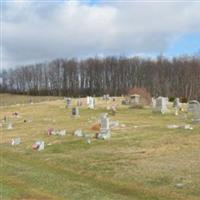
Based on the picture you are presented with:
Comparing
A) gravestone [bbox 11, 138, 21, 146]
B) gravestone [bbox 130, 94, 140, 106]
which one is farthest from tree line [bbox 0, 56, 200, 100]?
gravestone [bbox 11, 138, 21, 146]

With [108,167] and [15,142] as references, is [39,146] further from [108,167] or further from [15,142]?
[108,167]

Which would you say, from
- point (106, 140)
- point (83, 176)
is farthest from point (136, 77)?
point (83, 176)

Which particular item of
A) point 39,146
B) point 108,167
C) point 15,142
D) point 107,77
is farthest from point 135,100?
point 107,77

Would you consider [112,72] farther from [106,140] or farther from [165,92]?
[106,140]

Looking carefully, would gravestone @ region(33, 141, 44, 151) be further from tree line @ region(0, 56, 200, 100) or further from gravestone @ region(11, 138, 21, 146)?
tree line @ region(0, 56, 200, 100)

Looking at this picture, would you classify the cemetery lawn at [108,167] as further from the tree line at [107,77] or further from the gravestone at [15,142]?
the tree line at [107,77]

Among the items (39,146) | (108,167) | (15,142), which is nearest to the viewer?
(108,167)

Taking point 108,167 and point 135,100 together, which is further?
point 135,100

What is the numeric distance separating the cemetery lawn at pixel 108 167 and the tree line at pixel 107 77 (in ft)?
299

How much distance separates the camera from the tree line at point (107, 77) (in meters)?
136

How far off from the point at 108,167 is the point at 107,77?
13933cm

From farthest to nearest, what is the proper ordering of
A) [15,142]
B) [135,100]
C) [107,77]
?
[107,77]
[135,100]
[15,142]

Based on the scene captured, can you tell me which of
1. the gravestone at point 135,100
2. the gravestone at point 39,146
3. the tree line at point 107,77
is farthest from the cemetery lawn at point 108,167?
the tree line at point 107,77

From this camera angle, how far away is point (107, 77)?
536 feet
